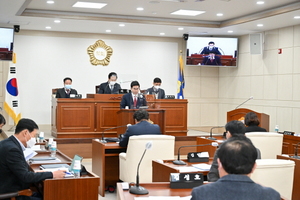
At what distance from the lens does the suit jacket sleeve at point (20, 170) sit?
352cm

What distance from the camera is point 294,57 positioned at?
10.6 metres

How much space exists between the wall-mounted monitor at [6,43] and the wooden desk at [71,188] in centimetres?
791

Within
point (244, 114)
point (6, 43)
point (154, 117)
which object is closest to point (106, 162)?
point (154, 117)

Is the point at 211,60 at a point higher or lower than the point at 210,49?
lower

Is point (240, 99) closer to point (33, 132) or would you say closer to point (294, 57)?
point (294, 57)

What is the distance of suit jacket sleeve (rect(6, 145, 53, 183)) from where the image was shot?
11.5 feet

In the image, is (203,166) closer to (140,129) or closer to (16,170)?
(140,129)

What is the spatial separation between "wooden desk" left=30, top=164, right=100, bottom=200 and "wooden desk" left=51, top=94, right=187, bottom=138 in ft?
17.5

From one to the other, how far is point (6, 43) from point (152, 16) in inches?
153

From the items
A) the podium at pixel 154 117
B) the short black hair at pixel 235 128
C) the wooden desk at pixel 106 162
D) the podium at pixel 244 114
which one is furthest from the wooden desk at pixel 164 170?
the podium at pixel 244 114

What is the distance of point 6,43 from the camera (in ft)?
35.4

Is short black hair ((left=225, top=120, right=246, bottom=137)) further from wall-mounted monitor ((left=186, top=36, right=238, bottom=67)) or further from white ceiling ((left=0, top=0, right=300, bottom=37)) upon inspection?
wall-mounted monitor ((left=186, top=36, right=238, bottom=67))

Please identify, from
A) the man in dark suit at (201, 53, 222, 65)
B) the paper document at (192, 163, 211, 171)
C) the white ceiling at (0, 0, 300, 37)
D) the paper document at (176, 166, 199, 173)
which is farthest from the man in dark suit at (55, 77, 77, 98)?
the paper document at (176, 166, 199, 173)

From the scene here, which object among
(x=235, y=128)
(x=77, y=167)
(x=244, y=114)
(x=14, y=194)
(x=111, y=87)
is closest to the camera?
(x=14, y=194)
